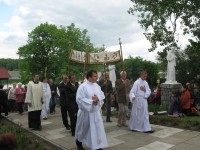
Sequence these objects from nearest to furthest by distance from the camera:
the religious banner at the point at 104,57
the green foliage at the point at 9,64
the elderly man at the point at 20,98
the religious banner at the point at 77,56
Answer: the religious banner at the point at 77,56, the religious banner at the point at 104,57, the elderly man at the point at 20,98, the green foliage at the point at 9,64

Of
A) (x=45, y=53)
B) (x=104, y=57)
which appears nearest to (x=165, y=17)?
(x=104, y=57)

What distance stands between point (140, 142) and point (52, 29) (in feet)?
133

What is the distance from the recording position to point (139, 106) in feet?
29.6

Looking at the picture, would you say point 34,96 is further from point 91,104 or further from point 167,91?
point 167,91

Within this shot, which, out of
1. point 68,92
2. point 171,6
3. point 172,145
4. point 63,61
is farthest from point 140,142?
point 63,61

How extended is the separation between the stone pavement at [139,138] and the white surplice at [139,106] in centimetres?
28

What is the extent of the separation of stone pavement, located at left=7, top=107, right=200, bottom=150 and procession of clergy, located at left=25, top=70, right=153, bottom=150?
0.34 m

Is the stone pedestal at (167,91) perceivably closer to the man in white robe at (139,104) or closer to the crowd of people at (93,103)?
the crowd of people at (93,103)

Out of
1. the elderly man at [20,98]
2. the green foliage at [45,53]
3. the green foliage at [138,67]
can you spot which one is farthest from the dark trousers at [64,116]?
the green foliage at [45,53]

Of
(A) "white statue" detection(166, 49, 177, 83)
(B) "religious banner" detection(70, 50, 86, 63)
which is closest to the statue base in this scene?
(A) "white statue" detection(166, 49, 177, 83)

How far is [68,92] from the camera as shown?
8.58m

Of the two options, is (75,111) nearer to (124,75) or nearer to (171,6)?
(124,75)

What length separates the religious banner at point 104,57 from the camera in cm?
1154

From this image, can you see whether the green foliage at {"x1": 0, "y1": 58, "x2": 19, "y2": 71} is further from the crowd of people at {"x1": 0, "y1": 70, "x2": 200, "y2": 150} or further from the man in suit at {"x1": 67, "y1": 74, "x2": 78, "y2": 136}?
the man in suit at {"x1": 67, "y1": 74, "x2": 78, "y2": 136}
